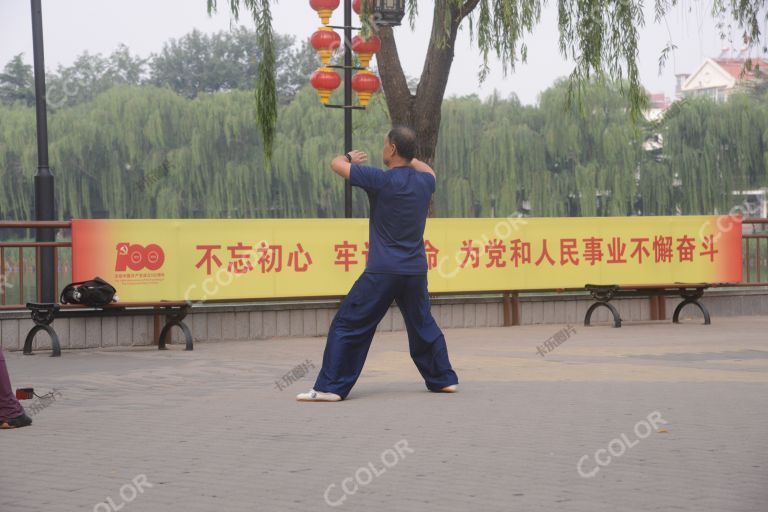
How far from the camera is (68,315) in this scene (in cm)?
1310

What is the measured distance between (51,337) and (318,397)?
480cm

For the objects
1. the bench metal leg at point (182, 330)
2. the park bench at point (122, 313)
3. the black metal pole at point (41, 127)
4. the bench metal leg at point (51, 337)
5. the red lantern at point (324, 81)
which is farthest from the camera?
the red lantern at point (324, 81)

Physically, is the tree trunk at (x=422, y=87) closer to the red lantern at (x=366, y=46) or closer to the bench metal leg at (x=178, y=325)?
the red lantern at (x=366, y=46)

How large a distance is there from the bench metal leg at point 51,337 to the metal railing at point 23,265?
678 mm

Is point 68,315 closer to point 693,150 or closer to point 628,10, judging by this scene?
point 628,10

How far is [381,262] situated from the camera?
841 cm

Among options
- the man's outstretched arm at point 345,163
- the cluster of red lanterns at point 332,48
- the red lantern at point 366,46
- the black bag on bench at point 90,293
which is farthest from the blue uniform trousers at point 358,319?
the red lantern at point 366,46

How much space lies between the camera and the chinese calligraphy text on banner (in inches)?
531

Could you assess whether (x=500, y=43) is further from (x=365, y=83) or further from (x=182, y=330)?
(x=182, y=330)

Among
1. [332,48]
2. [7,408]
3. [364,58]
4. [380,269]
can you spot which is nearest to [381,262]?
[380,269]

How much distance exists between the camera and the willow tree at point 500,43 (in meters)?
17.9

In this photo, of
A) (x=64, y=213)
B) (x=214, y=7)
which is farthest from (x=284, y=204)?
(x=214, y=7)

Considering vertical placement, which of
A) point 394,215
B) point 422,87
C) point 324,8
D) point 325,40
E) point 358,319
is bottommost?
point 358,319

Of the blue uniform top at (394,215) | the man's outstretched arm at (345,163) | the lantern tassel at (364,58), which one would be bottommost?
the blue uniform top at (394,215)
